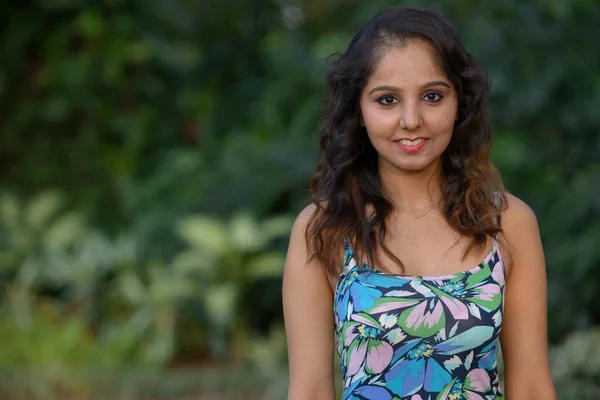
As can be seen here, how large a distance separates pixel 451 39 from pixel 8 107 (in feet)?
26.1

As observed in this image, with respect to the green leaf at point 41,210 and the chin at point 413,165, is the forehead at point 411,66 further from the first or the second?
the green leaf at point 41,210

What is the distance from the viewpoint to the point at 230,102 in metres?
9.37

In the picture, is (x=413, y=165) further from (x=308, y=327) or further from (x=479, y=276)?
(x=308, y=327)

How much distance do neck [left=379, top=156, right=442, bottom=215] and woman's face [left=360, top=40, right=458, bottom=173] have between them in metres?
0.09

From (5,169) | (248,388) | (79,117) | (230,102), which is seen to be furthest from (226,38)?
(248,388)

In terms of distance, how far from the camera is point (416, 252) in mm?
2215

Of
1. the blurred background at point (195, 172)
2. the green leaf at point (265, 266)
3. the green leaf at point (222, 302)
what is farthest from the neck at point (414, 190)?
the green leaf at point (265, 266)

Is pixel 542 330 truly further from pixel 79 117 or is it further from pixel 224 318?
pixel 79 117

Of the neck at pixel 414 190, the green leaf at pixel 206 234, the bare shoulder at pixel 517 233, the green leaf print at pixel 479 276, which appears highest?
the neck at pixel 414 190

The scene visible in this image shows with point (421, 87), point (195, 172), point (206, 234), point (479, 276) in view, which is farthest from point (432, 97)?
point (195, 172)

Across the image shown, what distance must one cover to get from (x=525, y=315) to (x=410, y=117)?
49cm

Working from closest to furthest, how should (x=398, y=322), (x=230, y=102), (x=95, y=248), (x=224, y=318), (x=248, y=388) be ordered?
(x=398, y=322), (x=248, y=388), (x=224, y=318), (x=95, y=248), (x=230, y=102)

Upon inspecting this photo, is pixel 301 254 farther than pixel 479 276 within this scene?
Result: Yes

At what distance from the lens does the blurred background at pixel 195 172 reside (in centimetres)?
665
